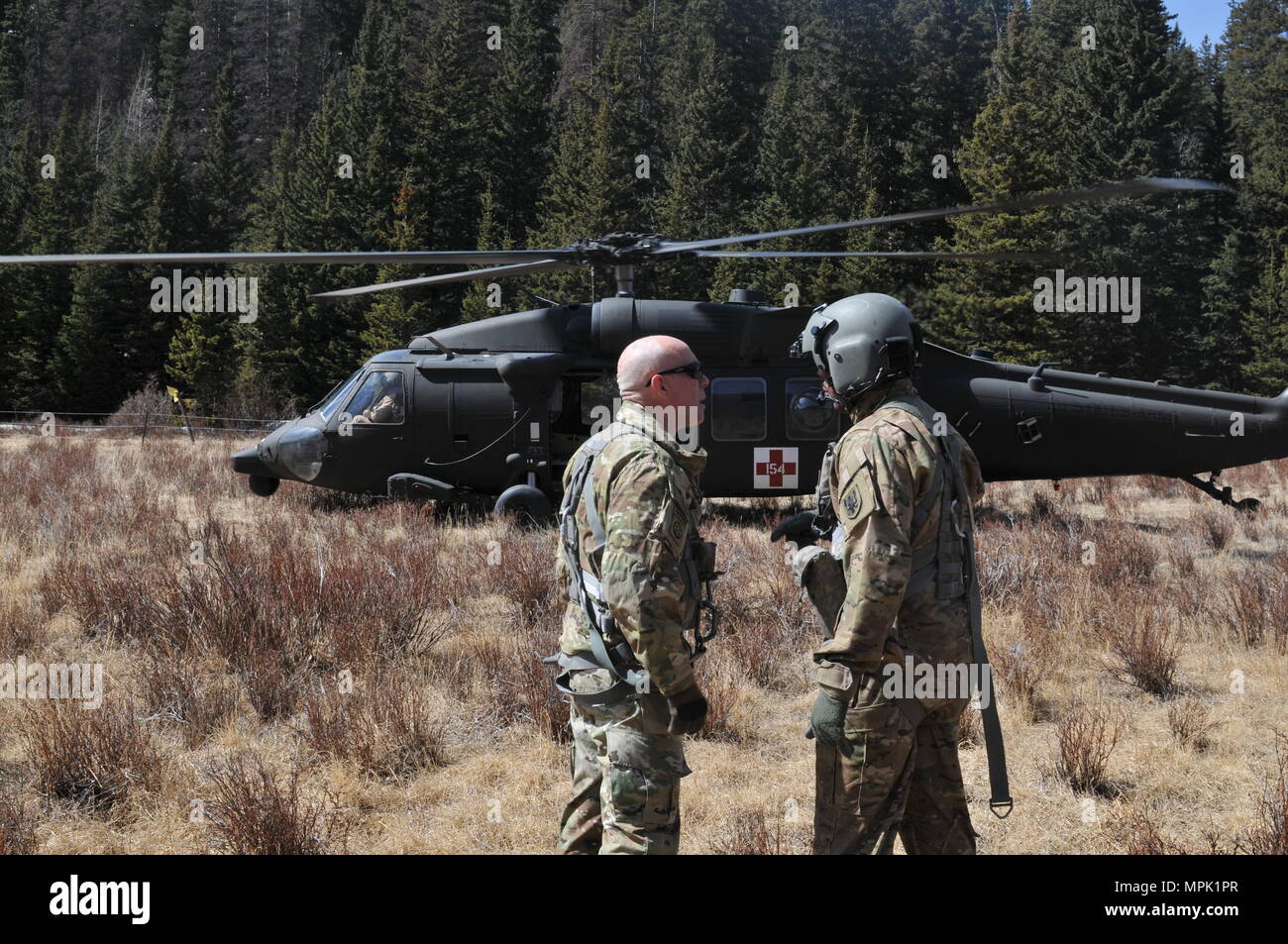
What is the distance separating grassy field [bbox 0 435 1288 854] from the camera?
14.1 feet

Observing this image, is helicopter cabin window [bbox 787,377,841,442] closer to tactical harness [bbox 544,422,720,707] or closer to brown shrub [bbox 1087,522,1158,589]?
brown shrub [bbox 1087,522,1158,589]

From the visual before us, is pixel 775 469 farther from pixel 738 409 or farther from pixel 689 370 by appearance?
pixel 689 370

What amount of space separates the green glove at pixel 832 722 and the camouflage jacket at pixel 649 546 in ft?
1.32

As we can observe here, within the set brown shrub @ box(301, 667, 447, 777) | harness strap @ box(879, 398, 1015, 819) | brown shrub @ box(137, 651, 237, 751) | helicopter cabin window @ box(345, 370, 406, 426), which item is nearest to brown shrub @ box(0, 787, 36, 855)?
brown shrub @ box(137, 651, 237, 751)

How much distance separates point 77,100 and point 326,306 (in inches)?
1747

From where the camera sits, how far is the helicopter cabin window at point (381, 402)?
436 inches

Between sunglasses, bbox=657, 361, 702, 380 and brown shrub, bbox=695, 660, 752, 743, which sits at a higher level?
sunglasses, bbox=657, 361, 702, 380

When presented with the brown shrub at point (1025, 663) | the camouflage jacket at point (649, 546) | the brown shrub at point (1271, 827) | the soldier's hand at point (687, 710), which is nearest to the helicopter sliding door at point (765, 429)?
the brown shrub at point (1025, 663)

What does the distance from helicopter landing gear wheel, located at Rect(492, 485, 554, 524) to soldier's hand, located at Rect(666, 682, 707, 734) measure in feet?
25.9

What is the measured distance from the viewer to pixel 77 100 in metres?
70.4

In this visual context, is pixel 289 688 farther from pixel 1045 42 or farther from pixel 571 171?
pixel 1045 42

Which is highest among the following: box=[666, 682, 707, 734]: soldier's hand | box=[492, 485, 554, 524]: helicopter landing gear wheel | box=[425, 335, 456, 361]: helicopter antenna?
box=[425, 335, 456, 361]: helicopter antenna

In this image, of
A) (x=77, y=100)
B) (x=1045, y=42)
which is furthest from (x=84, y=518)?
(x=77, y=100)

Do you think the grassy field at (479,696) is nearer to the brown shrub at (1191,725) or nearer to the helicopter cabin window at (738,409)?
the brown shrub at (1191,725)
